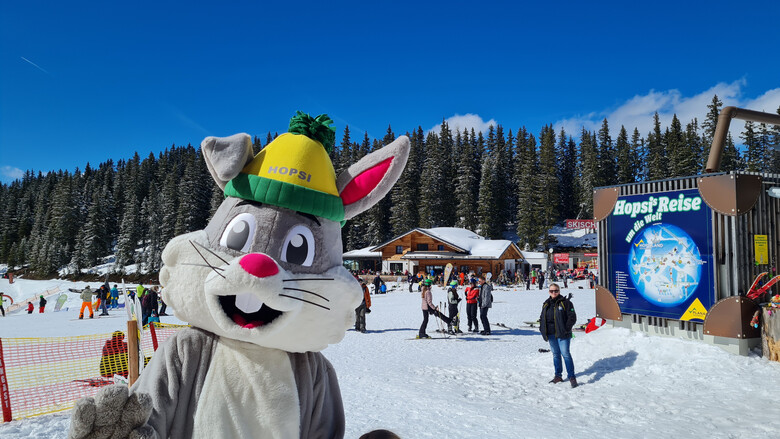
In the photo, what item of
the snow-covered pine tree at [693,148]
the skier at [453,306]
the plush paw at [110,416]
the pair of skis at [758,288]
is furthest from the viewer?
the snow-covered pine tree at [693,148]

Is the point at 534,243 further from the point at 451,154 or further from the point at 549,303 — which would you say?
the point at 549,303

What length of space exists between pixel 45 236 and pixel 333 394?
72.8 metres

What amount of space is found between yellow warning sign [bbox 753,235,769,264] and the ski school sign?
810 mm

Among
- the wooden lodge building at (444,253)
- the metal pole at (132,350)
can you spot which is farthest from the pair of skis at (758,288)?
the wooden lodge building at (444,253)

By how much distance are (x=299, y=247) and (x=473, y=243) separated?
3762cm

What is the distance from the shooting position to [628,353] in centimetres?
847

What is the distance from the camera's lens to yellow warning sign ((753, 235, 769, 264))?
8.27 meters

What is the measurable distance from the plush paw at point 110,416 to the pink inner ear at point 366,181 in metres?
1.19

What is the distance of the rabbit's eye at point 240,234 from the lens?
205cm

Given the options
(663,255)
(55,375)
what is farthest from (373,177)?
(663,255)

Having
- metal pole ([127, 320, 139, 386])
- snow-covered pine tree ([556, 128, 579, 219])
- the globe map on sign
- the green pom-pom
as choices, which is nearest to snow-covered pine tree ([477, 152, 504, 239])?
snow-covered pine tree ([556, 128, 579, 219])

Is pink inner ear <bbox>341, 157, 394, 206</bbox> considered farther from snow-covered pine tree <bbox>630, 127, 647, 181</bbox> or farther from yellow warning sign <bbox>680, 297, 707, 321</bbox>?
snow-covered pine tree <bbox>630, 127, 647, 181</bbox>

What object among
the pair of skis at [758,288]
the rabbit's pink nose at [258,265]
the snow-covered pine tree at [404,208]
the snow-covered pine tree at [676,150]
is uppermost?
the snow-covered pine tree at [676,150]

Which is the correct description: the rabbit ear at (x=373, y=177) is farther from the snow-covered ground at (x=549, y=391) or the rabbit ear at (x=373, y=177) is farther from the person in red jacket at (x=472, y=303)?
the person in red jacket at (x=472, y=303)
